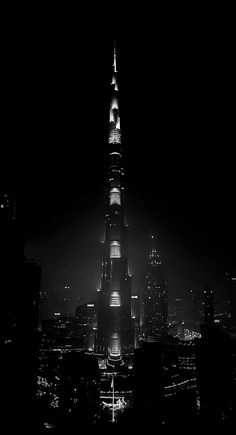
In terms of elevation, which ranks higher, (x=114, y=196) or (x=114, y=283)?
(x=114, y=196)

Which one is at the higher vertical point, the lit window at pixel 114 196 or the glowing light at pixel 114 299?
the lit window at pixel 114 196

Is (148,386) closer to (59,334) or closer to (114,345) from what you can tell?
(114,345)

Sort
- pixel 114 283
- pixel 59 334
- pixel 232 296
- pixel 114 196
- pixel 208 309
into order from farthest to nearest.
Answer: pixel 232 296
pixel 208 309
pixel 59 334
pixel 114 196
pixel 114 283

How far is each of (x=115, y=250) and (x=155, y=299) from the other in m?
81.4

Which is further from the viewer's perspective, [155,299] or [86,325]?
[155,299]

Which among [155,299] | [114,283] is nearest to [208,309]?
[155,299]

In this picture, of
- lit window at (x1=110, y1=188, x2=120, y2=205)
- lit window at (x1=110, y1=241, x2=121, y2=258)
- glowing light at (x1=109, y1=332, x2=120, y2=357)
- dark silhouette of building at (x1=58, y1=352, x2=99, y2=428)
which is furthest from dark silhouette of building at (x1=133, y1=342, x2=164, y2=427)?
lit window at (x1=110, y1=188, x2=120, y2=205)

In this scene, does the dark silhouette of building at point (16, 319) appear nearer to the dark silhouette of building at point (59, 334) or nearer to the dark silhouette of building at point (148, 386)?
the dark silhouette of building at point (148, 386)

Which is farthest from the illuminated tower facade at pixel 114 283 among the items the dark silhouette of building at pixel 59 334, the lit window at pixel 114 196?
the dark silhouette of building at pixel 59 334

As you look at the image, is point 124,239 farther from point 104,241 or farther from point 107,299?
point 107,299

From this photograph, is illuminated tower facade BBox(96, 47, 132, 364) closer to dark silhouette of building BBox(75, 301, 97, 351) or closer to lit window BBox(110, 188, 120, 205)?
lit window BBox(110, 188, 120, 205)

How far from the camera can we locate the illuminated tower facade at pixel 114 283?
256 feet

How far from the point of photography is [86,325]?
118688mm

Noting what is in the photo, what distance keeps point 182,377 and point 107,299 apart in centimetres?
2356
